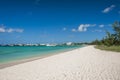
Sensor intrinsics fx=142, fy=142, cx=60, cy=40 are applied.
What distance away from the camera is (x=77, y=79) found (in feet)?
24.4

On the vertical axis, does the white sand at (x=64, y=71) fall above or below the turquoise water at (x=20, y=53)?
below

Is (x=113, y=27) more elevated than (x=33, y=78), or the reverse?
(x=113, y=27)

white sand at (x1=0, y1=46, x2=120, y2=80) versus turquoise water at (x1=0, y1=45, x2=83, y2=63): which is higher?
turquoise water at (x1=0, y1=45, x2=83, y2=63)

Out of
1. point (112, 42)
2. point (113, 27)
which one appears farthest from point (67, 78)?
point (113, 27)

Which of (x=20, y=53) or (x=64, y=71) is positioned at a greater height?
(x=20, y=53)

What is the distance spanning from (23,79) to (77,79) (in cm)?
291

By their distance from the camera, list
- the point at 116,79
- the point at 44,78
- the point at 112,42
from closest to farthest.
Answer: the point at 116,79 < the point at 44,78 < the point at 112,42

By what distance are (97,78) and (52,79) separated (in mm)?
2418

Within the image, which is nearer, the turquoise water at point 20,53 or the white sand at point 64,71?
the white sand at point 64,71

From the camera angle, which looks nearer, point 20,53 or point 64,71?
point 64,71

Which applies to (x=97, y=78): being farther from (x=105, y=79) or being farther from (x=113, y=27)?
(x=113, y=27)

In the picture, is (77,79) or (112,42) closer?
(77,79)

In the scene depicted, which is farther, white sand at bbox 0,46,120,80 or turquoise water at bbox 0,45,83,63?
turquoise water at bbox 0,45,83,63

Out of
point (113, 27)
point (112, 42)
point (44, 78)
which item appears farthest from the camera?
point (113, 27)
